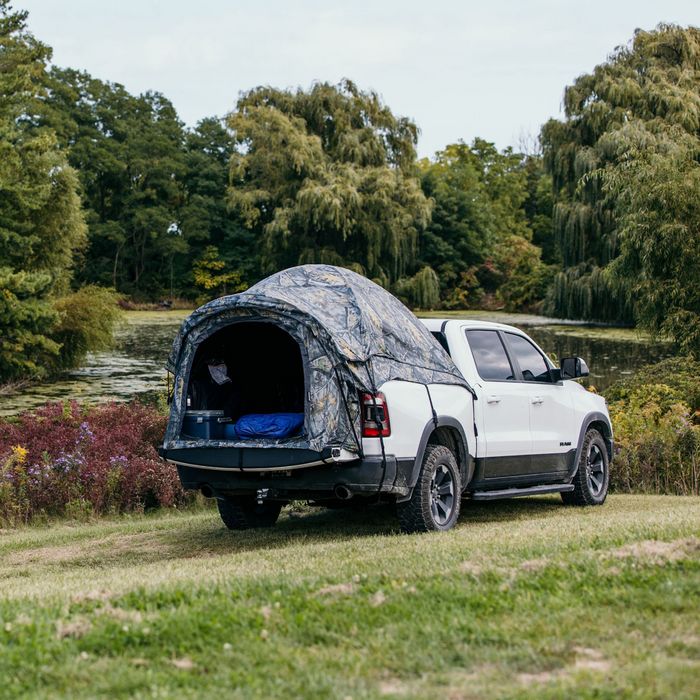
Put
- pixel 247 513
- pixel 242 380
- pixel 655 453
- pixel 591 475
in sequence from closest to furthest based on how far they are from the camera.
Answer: pixel 242 380 < pixel 247 513 < pixel 591 475 < pixel 655 453

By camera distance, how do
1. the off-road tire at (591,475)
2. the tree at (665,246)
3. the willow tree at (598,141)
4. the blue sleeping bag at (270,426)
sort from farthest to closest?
the willow tree at (598,141)
the tree at (665,246)
the off-road tire at (591,475)
the blue sleeping bag at (270,426)

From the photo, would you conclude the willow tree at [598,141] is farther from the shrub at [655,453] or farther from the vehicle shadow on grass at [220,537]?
the vehicle shadow on grass at [220,537]

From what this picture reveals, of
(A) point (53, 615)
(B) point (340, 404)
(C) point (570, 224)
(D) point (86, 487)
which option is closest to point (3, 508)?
(D) point (86, 487)

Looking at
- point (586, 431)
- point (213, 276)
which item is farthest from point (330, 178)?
point (586, 431)

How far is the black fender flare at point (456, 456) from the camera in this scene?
6945 millimetres

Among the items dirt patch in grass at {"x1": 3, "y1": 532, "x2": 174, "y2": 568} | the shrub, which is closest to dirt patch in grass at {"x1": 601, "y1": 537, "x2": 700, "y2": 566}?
dirt patch in grass at {"x1": 3, "y1": 532, "x2": 174, "y2": 568}

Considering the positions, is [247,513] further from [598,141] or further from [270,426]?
[598,141]

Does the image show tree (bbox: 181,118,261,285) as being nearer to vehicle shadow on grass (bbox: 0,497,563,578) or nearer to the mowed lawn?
vehicle shadow on grass (bbox: 0,497,563,578)

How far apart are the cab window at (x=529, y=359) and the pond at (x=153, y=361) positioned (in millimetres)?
8136

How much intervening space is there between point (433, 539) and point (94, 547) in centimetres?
351

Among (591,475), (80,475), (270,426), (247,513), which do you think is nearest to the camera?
(270,426)

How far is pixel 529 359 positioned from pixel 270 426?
322cm

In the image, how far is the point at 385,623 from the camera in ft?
13.5

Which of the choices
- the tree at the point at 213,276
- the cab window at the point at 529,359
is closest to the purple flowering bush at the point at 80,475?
the cab window at the point at 529,359
